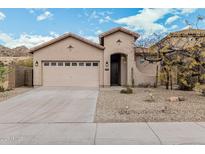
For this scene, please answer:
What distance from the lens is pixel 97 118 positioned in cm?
937

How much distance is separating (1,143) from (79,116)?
3.84 m

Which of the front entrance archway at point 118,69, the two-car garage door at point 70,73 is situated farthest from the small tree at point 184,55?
the two-car garage door at point 70,73

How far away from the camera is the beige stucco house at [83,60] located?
22.9m

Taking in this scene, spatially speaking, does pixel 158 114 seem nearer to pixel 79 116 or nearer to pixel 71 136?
pixel 79 116

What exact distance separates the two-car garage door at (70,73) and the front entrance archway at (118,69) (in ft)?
8.09

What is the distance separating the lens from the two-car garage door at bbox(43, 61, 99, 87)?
22953 millimetres

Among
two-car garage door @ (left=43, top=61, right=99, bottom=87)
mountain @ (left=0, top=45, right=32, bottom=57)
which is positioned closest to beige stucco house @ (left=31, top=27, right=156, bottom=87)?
two-car garage door @ (left=43, top=61, right=99, bottom=87)

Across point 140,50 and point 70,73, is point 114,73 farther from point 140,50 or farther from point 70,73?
point 70,73

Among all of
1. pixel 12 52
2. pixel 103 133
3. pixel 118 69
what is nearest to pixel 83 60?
pixel 118 69

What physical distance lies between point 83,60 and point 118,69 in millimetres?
4089

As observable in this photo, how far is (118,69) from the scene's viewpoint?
83.3 feet

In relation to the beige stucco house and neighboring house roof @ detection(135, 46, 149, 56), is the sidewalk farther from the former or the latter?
the beige stucco house

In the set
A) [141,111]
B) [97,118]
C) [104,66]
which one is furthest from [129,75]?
[97,118]
